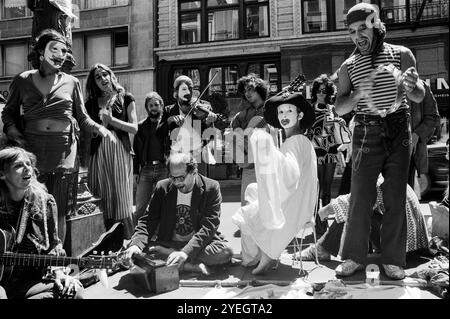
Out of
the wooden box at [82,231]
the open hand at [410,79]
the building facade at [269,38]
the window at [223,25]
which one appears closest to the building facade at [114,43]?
the building facade at [269,38]

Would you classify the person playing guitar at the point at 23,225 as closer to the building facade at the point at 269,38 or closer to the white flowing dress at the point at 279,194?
the white flowing dress at the point at 279,194

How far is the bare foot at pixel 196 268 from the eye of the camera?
2.98m

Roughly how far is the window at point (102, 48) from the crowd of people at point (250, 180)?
11.0 m

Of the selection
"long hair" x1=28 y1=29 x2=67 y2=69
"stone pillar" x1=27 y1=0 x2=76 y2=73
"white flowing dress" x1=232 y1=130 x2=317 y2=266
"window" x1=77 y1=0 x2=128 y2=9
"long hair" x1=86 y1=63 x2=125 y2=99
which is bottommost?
"white flowing dress" x1=232 y1=130 x2=317 y2=266

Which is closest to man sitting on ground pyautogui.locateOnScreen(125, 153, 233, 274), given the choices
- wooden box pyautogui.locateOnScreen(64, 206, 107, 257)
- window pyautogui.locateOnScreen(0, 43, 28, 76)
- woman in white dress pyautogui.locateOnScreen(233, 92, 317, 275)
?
woman in white dress pyautogui.locateOnScreen(233, 92, 317, 275)

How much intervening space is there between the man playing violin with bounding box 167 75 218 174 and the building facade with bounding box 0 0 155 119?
31.5ft

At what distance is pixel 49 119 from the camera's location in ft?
9.96

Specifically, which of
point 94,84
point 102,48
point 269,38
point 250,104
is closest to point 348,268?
point 250,104

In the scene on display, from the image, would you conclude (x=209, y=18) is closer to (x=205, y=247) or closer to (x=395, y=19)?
(x=395, y=19)

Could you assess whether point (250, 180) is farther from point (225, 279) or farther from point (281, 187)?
point (225, 279)

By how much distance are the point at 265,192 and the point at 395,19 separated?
1141cm

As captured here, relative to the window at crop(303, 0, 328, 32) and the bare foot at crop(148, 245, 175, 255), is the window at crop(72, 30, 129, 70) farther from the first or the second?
the bare foot at crop(148, 245, 175, 255)

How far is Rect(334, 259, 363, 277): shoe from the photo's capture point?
279 cm

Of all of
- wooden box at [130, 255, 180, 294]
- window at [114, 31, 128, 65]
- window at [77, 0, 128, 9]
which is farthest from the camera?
window at [114, 31, 128, 65]
